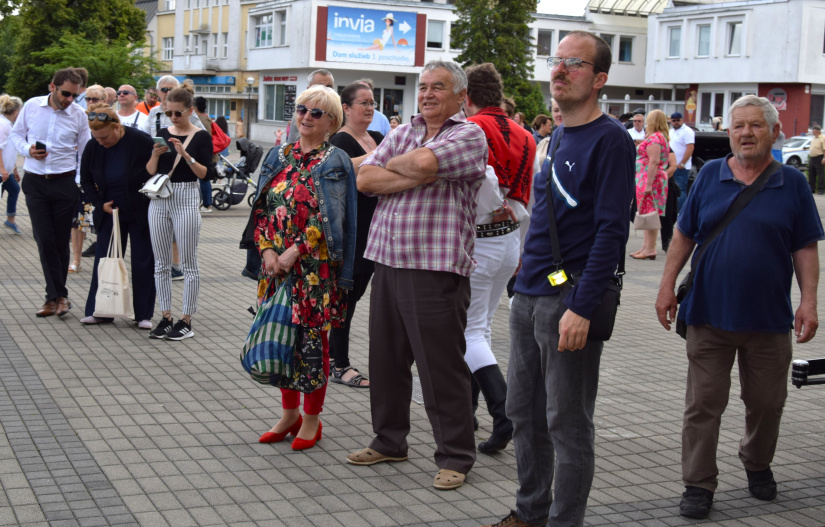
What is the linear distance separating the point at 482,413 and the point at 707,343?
1851mm

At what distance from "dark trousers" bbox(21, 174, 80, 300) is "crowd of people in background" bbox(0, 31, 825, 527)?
Answer: 10.5ft

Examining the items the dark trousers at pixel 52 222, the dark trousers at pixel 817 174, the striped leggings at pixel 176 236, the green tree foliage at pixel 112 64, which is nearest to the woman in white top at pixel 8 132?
the dark trousers at pixel 52 222

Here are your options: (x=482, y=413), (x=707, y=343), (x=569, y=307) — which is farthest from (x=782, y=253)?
(x=482, y=413)

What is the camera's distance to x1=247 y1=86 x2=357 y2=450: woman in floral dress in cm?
528

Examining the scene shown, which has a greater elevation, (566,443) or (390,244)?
(390,244)

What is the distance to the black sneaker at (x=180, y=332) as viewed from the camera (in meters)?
7.91

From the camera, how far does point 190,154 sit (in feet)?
26.4

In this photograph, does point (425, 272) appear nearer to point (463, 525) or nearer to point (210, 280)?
point (463, 525)

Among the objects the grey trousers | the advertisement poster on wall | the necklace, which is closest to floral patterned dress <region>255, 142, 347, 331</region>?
the necklace

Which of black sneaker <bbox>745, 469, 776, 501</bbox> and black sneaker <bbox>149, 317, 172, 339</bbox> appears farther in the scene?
black sneaker <bbox>149, 317, 172, 339</bbox>

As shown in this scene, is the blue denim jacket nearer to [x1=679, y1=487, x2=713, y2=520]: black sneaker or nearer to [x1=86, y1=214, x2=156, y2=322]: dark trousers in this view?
[x1=679, y1=487, x2=713, y2=520]: black sneaker

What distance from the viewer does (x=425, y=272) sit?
4.73m

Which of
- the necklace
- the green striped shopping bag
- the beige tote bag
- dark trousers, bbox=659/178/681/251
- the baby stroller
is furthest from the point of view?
the baby stroller

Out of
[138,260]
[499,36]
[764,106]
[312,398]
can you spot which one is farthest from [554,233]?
[499,36]
